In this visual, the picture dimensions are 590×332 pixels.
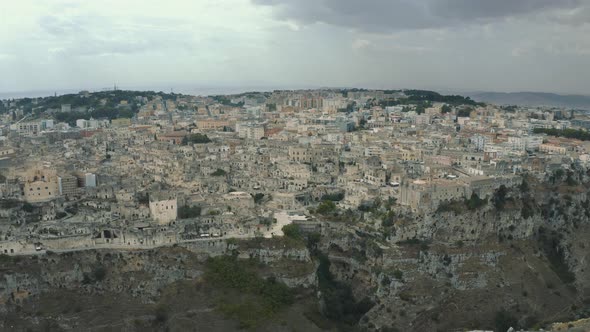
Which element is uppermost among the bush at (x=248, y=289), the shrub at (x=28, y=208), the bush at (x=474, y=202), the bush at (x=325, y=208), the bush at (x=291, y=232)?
the bush at (x=474, y=202)

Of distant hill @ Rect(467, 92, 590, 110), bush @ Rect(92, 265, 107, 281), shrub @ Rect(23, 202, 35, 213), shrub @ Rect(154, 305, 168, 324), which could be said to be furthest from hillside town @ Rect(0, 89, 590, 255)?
distant hill @ Rect(467, 92, 590, 110)

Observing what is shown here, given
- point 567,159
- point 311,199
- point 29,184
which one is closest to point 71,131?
point 29,184

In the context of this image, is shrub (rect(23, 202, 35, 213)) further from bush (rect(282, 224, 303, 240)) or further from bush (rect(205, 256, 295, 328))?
bush (rect(282, 224, 303, 240))

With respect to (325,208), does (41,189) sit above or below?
above

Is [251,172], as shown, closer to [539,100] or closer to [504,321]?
[504,321]

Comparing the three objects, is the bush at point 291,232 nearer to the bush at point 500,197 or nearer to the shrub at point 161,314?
the shrub at point 161,314

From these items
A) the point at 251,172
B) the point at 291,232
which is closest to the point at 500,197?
the point at 291,232

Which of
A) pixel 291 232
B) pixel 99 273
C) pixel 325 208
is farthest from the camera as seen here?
pixel 325 208

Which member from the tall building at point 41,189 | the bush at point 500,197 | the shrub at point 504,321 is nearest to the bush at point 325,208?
the bush at point 500,197

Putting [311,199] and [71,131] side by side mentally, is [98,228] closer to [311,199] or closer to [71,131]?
[311,199]
